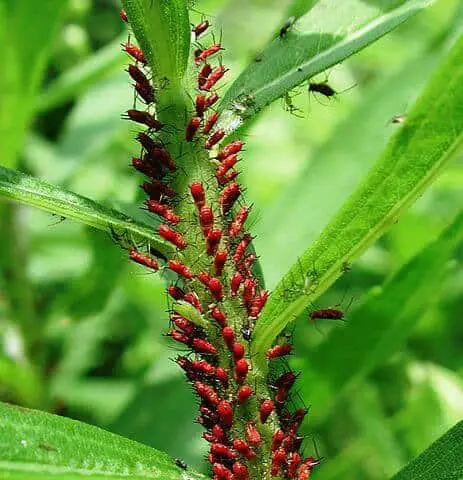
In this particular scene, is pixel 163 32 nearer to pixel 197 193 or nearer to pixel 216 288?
pixel 197 193

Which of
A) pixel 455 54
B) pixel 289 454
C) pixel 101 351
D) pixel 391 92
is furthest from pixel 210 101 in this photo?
pixel 101 351

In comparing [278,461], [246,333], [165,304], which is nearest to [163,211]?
[246,333]

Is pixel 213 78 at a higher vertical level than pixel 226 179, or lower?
higher

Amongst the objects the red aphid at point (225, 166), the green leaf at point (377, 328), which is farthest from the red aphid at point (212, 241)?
the green leaf at point (377, 328)

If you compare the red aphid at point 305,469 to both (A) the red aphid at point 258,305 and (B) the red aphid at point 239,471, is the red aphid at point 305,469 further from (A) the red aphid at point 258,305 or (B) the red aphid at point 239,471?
(A) the red aphid at point 258,305

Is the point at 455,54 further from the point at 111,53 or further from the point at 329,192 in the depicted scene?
the point at 111,53

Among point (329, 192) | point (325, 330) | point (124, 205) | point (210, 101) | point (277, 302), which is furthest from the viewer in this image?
point (325, 330)

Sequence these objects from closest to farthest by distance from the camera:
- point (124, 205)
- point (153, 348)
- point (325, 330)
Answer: point (124, 205), point (325, 330), point (153, 348)
